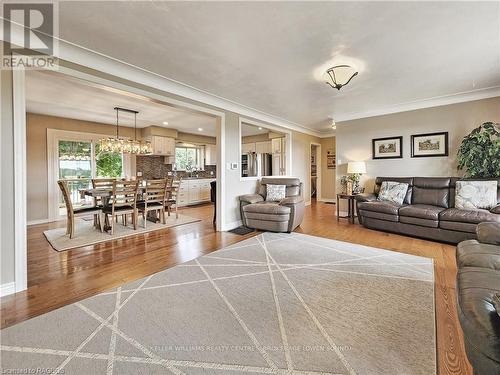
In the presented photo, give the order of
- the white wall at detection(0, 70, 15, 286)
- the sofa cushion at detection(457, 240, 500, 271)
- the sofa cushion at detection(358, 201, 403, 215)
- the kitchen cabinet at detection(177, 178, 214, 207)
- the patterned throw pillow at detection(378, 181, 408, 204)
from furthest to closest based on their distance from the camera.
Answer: the kitchen cabinet at detection(177, 178, 214, 207) → the patterned throw pillow at detection(378, 181, 408, 204) → the sofa cushion at detection(358, 201, 403, 215) → the white wall at detection(0, 70, 15, 286) → the sofa cushion at detection(457, 240, 500, 271)

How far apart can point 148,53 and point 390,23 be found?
8.06 feet

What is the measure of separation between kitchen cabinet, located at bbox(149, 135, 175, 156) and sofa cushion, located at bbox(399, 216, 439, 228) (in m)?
6.16

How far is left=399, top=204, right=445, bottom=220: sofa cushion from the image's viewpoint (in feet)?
11.7

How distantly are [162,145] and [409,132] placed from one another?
623 centimetres

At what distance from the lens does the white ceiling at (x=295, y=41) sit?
6.39ft

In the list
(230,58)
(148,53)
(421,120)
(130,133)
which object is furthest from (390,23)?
(130,133)

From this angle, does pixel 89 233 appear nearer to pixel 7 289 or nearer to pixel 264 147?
pixel 7 289

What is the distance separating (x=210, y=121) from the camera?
6.19 metres

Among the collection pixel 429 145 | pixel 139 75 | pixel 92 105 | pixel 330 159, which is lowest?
pixel 429 145

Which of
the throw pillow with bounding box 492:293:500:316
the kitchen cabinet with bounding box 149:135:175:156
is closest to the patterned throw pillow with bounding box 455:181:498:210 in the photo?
the throw pillow with bounding box 492:293:500:316

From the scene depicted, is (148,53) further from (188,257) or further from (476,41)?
(476,41)

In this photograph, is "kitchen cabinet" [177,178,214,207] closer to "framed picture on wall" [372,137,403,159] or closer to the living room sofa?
"framed picture on wall" [372,137,403,159]

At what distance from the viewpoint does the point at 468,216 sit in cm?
324

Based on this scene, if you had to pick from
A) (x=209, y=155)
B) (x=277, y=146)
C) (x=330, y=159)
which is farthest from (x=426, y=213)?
(x=209, y=155)
